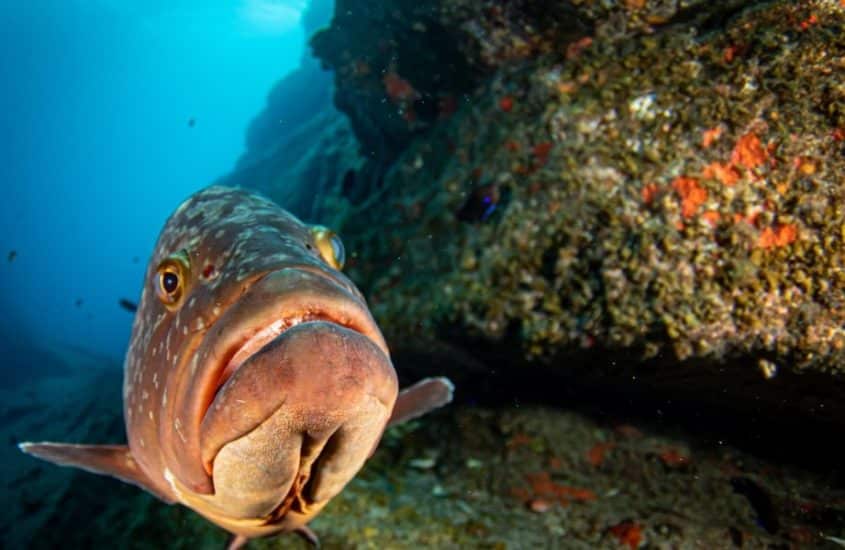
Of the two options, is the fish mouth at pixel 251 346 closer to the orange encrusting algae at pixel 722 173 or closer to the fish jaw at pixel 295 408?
the fish jaw at pixel 295 408

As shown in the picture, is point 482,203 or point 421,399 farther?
point 482,203

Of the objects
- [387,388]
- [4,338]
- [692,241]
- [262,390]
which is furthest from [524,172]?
[4,338]

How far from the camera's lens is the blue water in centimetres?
5559

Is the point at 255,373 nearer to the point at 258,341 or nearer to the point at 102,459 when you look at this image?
the point at 258,341

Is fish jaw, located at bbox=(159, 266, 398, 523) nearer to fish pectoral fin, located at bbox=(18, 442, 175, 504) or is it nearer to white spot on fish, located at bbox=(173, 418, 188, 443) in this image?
white spot on fish, located at bbox=(173, 418, 188, 443)

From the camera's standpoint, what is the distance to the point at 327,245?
234 cm

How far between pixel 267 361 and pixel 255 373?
5 cm

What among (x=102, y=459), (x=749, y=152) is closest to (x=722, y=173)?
(x=749, y=152)

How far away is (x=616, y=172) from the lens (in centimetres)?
370

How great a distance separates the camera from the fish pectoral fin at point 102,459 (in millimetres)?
2633

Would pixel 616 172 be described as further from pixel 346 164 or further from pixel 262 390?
pixel 346 164

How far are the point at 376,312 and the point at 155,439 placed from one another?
3.20 m

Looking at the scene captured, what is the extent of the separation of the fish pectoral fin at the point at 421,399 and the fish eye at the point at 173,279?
60.5 inches

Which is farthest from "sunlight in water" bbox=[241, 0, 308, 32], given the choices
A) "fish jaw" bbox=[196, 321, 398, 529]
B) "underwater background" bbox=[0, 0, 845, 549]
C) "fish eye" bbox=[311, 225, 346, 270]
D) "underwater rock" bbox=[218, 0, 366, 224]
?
"fish jaw" bbox=[196, 321, 398, 529]
